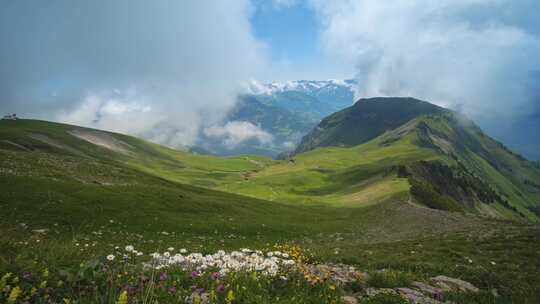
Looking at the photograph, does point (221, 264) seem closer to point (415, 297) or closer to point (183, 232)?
point (415, 297)

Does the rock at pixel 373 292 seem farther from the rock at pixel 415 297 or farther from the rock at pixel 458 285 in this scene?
the rock at pixel 458 285

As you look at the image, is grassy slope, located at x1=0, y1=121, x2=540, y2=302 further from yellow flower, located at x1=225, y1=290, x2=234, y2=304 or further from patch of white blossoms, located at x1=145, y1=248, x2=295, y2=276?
yellow flower, located at x1=225, y1=290, x2=234, y2=304

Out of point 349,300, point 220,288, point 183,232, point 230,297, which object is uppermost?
point 230,297

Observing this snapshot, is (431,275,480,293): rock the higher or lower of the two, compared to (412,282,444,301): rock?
higher

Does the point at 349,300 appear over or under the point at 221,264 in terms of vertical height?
under

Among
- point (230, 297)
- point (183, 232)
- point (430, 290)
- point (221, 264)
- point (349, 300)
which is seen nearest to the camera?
point (230, 297)

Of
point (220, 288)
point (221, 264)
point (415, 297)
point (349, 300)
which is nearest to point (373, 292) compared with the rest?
point (415, 297)

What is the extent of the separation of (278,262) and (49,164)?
4611 centimetres

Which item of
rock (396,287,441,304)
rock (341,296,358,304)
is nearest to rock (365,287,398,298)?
rock (396,287,441,304)

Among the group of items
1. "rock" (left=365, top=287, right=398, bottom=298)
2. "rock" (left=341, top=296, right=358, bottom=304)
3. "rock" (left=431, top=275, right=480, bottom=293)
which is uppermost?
"rock" (left=431, top=275, right=480, bottom=293)

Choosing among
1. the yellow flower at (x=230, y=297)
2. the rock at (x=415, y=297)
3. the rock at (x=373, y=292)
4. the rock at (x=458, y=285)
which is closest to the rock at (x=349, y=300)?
the rock at (x=373, y=292)

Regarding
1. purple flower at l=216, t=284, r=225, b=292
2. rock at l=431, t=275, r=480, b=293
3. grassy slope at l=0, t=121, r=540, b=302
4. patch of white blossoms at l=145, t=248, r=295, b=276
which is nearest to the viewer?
purple flower at l=216, t=284, r=225, b=292

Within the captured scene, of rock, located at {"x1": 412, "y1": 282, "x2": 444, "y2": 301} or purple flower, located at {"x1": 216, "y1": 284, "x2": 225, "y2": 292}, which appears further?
rock, located at {"x1": 412, "y1": 282, "x2": 444, "y2": 301}

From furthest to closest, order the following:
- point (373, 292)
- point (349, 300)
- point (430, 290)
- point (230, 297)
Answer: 1. point (430, 290)
2. point (373, 292)
3. point (349, 300)
4. point (230, 297)
